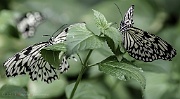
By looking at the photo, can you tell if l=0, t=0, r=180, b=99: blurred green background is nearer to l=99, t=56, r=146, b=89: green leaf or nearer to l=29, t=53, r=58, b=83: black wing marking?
l=29, t=53, r=58, b=83: black wing marking

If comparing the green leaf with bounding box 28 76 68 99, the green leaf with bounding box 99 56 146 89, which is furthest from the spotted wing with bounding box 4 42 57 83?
the green leaf with bounding box 28 76 68 99

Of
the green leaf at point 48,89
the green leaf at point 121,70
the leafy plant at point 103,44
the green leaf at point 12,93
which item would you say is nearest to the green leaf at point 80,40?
the leafy plant at point 103,44

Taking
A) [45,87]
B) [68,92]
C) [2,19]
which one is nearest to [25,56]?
[68,92]

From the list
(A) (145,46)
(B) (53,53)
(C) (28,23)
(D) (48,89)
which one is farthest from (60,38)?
(C) (28,23)

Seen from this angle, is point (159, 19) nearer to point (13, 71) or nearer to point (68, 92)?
point (68, 92)

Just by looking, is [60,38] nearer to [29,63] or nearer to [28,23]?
[29,63]

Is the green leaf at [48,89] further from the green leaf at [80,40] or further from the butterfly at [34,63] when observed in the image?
the green leaf at [80,40]

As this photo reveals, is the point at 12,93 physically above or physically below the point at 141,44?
below
